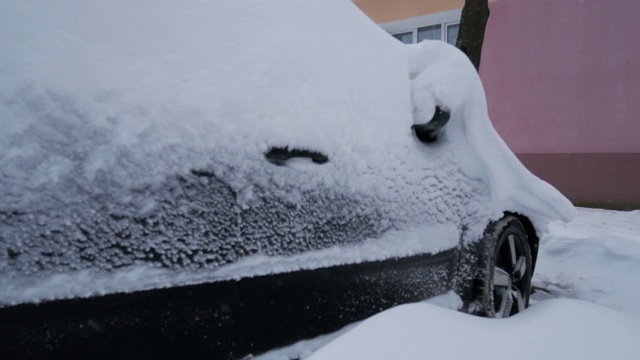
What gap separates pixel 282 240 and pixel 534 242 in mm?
2088

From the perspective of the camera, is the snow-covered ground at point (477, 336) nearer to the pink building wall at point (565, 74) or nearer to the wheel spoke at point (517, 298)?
the wheel spoke at point (517, 298)

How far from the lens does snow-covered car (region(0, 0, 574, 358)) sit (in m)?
1.03

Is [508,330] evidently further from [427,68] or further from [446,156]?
[427,68]

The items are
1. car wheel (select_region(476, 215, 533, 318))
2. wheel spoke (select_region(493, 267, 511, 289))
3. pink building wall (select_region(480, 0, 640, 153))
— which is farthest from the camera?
pink building wall (select_region(480, 0, 640, 153))

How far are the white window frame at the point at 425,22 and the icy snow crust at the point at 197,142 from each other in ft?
26.5

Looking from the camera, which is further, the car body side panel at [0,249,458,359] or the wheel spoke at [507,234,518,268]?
the wheel spoke at [507,234,518,268]

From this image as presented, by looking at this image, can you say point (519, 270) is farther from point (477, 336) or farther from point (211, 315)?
point (211, 315)

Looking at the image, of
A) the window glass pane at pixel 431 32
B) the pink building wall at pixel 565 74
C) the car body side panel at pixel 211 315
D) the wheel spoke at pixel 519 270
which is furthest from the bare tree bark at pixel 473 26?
the car body side panel at pixel 211 315

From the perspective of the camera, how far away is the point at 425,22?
31.9ft

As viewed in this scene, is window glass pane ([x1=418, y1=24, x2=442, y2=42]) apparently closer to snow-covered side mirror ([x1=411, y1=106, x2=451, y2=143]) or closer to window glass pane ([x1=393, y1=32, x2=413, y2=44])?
window glass pane ([x1=393, y1=32, x2=413, y2=44])

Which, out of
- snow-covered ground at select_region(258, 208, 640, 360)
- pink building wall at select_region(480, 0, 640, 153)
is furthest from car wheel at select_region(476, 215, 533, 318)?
pink building wall at select_region(480, 0, 640, 153)

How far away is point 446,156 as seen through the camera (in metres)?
2.15

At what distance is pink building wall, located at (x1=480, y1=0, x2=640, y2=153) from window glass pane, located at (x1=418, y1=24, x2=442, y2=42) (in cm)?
110

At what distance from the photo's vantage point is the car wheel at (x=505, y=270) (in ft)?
7.68
